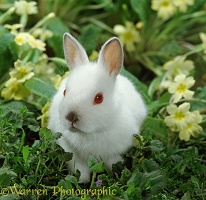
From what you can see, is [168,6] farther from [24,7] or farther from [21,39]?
[21,39]

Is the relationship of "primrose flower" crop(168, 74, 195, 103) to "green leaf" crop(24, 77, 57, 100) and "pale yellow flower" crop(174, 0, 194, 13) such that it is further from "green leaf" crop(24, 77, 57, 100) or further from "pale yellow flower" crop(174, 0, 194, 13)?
"pale yellow flower" crop(174, 0, 194, 13)

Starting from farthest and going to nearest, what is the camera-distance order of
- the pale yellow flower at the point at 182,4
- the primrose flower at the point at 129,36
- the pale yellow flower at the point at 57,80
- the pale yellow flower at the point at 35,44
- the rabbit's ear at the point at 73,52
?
the primrose flower at the point at 129,36 < the pale yellow flower at the point at 182,4 < the pale yellow flower at the point at 35,44 < the pale yellow flower at the point at 57,80 < the rabbit's ear at the point at 73,52

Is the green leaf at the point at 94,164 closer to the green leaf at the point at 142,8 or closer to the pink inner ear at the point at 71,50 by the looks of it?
the pink inner ear at the point at 71,50

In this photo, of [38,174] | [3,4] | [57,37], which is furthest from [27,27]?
[38,174]

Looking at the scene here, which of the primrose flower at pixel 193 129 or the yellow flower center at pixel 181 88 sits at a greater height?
the yellow flower center at pixel 181 88

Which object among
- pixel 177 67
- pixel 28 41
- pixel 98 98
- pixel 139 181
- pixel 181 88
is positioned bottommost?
pixel 177 67

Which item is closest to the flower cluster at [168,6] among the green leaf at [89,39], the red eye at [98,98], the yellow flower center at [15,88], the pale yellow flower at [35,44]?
the green leaf at [89,39]

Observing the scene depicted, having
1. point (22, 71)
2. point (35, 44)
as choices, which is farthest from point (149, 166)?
point (35, 44)

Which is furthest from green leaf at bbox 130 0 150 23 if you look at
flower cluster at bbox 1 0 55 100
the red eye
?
the red eye
